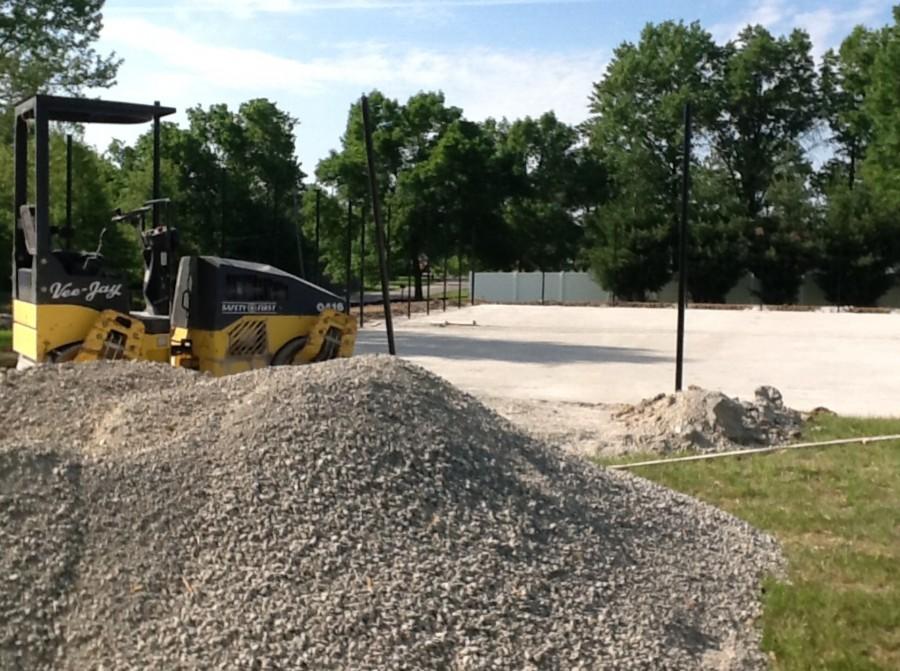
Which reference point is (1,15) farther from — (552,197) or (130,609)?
(552,197)

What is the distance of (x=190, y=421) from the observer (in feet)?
17.6

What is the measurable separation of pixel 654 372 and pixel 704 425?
6476 mm

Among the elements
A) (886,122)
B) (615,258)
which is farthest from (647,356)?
(886,122)

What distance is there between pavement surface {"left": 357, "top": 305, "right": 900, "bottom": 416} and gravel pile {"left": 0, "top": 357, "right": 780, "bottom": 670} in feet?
22.1

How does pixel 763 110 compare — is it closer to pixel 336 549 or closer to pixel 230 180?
pixel 230 180

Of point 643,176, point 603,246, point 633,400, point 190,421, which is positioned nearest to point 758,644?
point 190,421

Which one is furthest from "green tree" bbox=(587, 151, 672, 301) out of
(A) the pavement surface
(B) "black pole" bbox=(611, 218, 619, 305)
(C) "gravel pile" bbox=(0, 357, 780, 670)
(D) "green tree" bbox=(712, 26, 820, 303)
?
(C) "gravel pile" bbox=(0, 357, 780, 670)

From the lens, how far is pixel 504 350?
19.5m

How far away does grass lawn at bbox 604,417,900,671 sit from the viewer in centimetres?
462

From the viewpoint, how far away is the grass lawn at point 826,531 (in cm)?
462

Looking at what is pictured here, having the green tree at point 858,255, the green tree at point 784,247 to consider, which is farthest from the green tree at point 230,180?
the green tree at point 858,255

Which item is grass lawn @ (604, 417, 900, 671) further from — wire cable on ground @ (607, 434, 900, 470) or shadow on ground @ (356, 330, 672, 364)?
shadow on ground @ (356, 330, 672, 364)

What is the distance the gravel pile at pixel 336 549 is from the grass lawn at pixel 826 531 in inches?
9.3

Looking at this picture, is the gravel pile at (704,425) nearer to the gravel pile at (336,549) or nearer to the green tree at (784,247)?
the gravel pile at (336,549)
